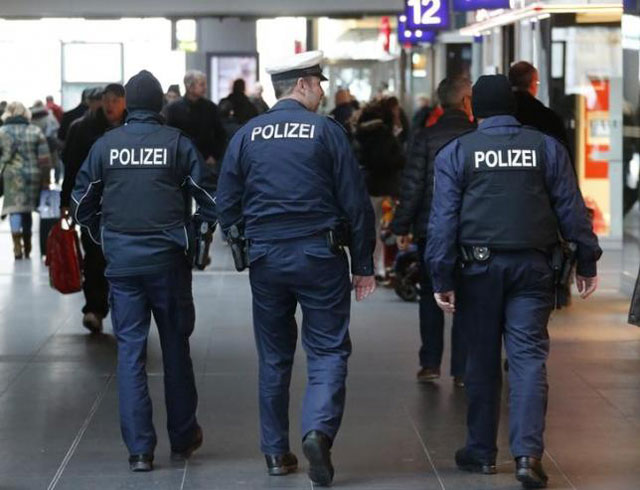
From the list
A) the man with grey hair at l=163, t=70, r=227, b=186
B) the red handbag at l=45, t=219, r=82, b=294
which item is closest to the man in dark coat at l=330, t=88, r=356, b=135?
the man with grey hair at l=163, t=70, r=227, b=186

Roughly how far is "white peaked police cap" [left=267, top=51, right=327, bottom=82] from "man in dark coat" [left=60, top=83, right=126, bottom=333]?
11.2 ft

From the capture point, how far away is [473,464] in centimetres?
752

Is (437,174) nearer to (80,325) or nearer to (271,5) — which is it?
(80,325)

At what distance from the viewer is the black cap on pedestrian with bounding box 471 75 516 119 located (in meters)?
7.45

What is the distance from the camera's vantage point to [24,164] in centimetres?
1873

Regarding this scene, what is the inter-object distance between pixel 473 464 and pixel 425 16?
15912 millimetres

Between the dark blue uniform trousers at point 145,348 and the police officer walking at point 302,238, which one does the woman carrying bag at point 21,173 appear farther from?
the police officer walking at point 302,238

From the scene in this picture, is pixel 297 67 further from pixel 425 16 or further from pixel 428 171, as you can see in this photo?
pixel 425 16

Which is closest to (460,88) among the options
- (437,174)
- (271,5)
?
(437,174)

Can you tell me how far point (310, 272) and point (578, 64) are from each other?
1256 centimetres

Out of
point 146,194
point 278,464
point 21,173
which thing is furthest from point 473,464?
point 21,173

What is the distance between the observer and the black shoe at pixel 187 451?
7879 millimetres

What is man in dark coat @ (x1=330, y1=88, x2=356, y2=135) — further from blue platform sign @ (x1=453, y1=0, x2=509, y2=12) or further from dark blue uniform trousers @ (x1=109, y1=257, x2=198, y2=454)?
dark blue uniform trousers @ (x1=109, y1=257, x2=198, y2=454)

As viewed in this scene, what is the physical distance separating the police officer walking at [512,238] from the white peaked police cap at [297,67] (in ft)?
→ 2.34
